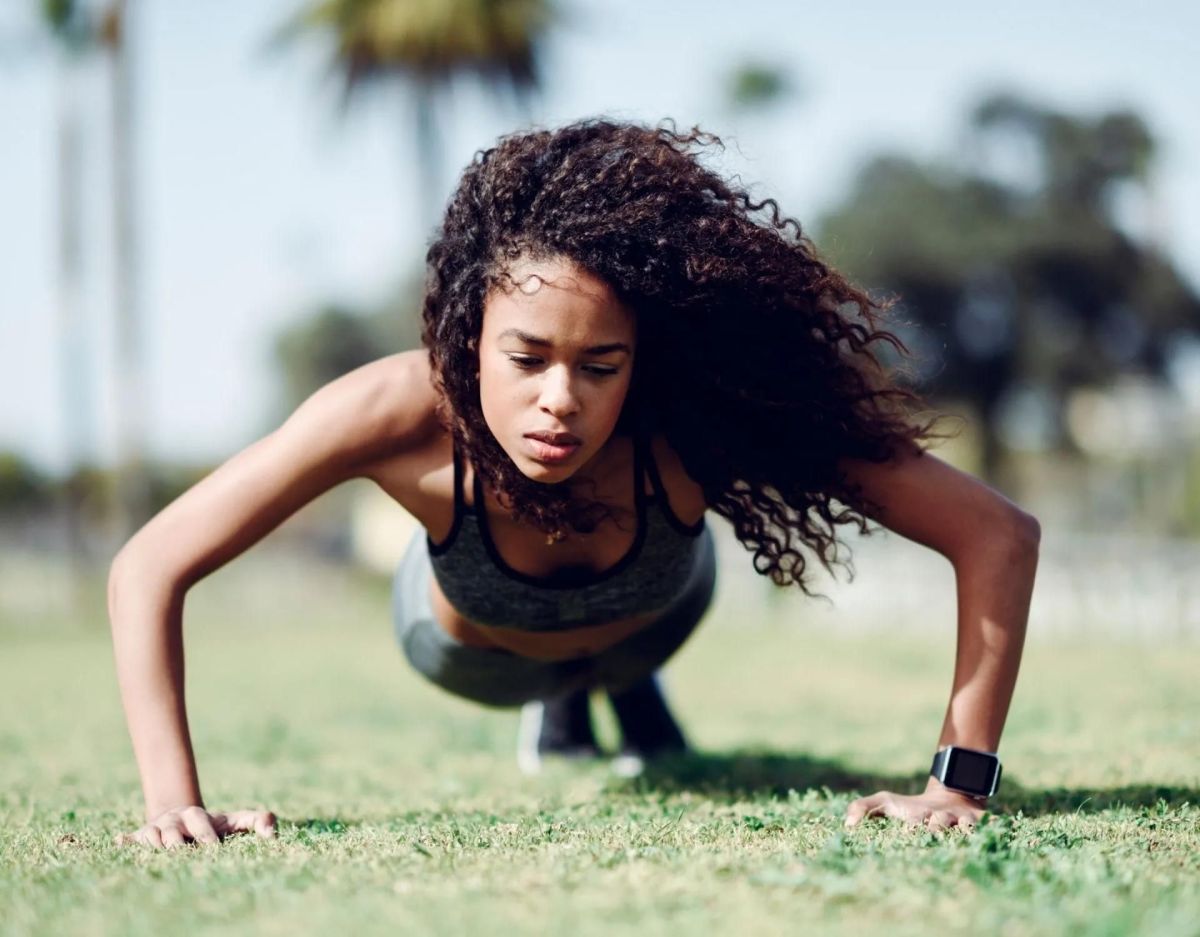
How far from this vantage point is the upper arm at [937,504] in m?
3.41

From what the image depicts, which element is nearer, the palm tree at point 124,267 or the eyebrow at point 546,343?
the eyebrow at point 546,343

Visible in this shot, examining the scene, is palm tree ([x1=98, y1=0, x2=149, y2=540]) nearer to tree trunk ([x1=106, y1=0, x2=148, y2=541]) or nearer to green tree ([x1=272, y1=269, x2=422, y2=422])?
tree trunk ([x1=106, y1=0, x2=148, y2=541])

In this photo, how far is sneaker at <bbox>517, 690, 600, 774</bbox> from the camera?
5.35 m

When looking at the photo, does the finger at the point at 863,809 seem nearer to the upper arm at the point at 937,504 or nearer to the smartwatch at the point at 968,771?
the smartwatch at the point at 968,771

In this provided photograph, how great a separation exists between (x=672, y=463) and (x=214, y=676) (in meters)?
8.14

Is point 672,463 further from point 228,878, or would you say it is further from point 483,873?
→ point 228,878

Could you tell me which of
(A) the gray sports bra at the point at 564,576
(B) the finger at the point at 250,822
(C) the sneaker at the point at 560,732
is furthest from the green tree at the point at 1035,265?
(B) the finger at the point at 250,822

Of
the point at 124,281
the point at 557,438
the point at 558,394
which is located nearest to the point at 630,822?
the point at 557,438

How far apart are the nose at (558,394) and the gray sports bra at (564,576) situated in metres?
0.48

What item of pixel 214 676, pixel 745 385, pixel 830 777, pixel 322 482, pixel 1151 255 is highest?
pixel 1151 255

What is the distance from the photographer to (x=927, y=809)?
306cm

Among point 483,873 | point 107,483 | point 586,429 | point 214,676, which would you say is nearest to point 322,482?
point 586,429

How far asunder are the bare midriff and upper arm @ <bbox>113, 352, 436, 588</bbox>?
85 cm

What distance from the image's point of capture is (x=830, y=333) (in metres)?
3.55
